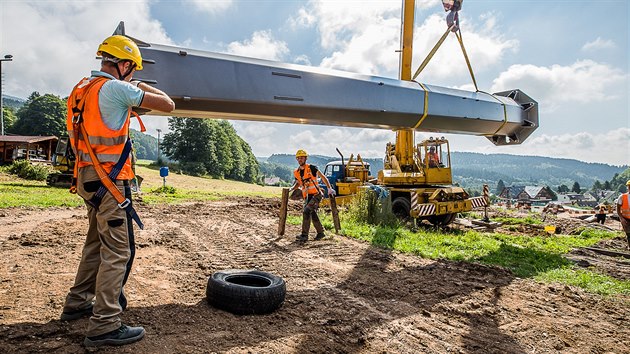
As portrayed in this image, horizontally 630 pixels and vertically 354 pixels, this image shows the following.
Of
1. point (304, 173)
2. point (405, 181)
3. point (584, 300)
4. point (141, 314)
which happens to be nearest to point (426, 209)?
point (405, 181)

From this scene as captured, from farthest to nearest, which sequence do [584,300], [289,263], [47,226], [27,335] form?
[47,226] < [289,263] < [584,300] < [27,335]

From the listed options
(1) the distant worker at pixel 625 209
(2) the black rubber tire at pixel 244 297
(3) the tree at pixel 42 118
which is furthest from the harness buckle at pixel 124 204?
(3) the tree at pixel 42 118

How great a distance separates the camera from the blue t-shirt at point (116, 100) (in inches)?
111

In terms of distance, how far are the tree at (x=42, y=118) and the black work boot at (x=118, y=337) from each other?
60.4 m

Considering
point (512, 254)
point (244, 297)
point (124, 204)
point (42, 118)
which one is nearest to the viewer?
point (124, 204)

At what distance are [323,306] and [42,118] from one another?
63.7m

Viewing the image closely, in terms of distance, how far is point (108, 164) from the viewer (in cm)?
290

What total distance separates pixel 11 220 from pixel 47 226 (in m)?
1.65

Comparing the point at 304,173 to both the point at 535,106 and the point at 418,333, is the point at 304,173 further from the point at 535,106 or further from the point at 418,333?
the point at 418,333

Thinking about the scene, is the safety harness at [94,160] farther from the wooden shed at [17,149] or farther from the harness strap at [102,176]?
the wooden shed at [17,149]

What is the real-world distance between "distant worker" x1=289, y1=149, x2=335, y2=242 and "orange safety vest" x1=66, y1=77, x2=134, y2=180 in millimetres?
5824

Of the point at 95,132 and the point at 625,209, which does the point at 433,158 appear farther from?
the point at 95,132

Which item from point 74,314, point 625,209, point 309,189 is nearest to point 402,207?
point 309,189

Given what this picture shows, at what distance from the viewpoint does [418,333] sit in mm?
3539
